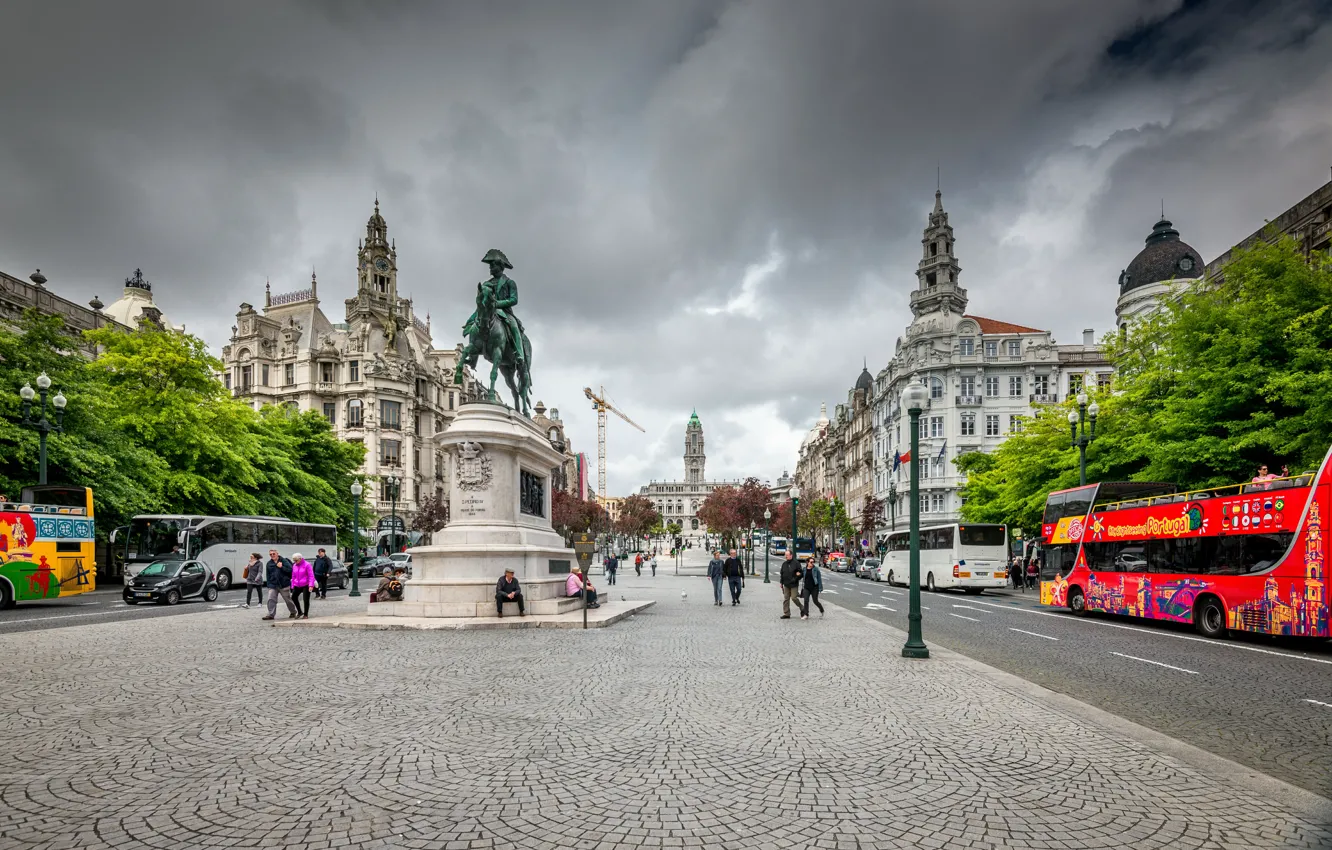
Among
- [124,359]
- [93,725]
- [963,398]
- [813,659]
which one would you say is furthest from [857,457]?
[93,725]

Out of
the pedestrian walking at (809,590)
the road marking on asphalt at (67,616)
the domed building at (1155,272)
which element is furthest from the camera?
the domed building at (1155,272)

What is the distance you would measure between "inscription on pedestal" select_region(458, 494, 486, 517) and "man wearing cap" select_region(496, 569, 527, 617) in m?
2.11

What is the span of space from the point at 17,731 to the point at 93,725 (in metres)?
0.58

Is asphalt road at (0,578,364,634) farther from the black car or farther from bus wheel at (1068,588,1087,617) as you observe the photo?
bus wheel at (1068,588,1087,617)

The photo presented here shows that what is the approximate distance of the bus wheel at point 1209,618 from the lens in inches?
636

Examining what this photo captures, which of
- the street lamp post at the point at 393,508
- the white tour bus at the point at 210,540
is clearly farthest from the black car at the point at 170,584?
the street lamp post at the point at 393,508

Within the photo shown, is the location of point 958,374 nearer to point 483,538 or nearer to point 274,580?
point 483,538

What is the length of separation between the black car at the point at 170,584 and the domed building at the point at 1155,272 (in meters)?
51.5

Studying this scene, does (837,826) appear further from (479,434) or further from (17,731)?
(479,434)

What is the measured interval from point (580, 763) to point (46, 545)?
22957mm

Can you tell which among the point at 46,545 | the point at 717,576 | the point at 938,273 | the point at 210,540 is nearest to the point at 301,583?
the point at 46,545

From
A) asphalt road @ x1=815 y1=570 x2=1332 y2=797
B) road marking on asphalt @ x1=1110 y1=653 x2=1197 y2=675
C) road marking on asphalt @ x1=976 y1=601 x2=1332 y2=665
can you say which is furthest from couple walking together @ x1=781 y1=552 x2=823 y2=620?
road marking on asphalt @ x1=1110 y1=653 x2=1197 y2=675

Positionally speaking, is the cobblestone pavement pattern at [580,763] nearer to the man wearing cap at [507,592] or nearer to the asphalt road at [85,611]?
the man wearing cap at [507,592]

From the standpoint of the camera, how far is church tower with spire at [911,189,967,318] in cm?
7275
